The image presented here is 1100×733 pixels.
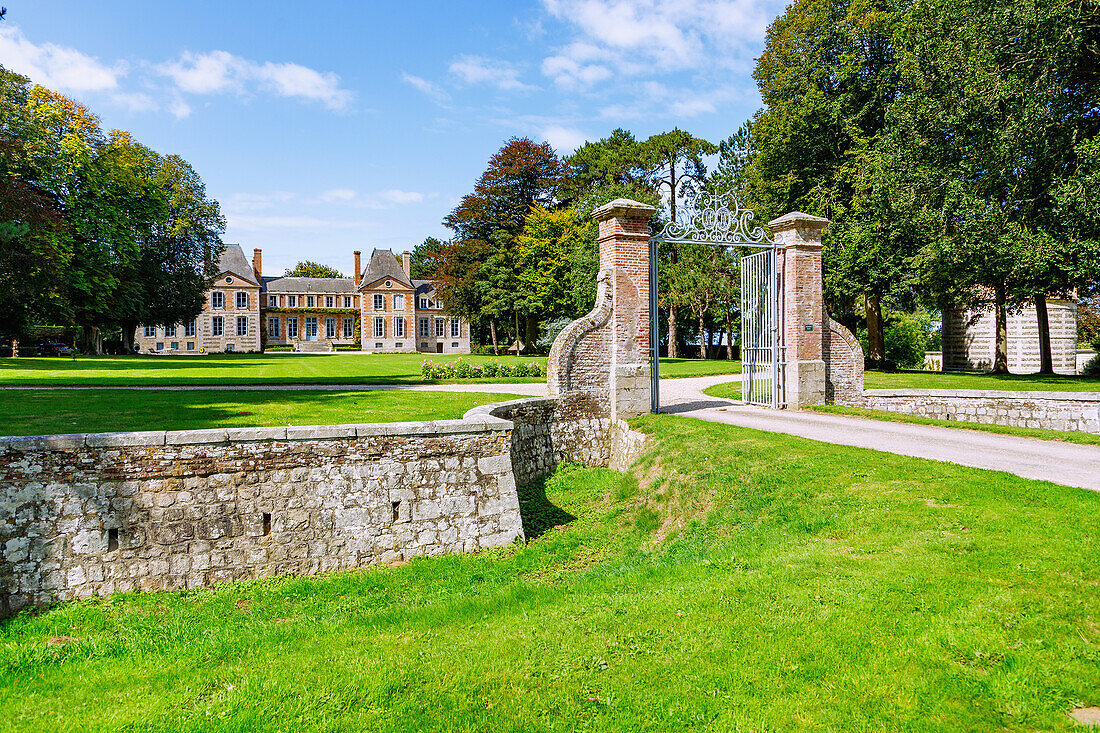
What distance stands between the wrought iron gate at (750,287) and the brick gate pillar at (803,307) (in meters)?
0.25

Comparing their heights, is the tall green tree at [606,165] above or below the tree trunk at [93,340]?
above

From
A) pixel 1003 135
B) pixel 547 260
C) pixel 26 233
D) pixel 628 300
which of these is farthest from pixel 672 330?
pixel 26 233

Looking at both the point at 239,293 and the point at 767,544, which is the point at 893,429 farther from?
the point at 239,293

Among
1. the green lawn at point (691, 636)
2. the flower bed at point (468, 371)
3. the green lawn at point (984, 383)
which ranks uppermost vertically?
the flower bed at point (468, 371)

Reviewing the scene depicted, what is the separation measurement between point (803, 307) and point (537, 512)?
718cm

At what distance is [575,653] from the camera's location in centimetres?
392

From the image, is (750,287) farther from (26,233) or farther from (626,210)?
(26,233)

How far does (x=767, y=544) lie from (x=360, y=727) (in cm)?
380

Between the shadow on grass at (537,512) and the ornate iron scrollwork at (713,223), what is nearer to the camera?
the shadow on grass at (537,512)

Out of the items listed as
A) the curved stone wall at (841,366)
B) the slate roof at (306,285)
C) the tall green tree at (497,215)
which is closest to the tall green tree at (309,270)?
the slate roof at (306,285)

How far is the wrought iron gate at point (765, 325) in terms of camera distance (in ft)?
Answer: 42.9

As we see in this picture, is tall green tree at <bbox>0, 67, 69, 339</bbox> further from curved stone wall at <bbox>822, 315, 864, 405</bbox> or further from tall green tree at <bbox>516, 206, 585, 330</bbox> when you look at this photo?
curved stone wall at <bbox>822, 315, 864, 405</bbox>

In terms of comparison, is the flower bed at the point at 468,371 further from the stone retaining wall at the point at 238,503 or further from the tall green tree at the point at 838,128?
the tall green tree at the point at 838,128

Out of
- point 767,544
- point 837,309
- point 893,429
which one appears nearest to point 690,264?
point 837,309
